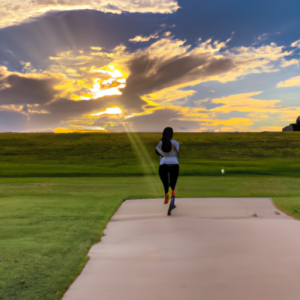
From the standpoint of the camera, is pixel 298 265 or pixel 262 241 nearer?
pixel 298 265

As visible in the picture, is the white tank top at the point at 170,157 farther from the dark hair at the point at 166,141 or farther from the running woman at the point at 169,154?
the dark hair at the point at 166,141

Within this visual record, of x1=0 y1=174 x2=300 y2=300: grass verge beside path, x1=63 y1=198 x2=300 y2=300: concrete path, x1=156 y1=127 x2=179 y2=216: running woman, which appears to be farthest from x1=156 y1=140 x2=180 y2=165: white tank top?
x1=0 y1=174 x2=300 y2=300: grass verge beside path

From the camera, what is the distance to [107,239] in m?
6.45

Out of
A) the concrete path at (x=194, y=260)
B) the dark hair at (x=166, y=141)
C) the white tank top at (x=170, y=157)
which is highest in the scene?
the dark hair at (x=166, y=141)

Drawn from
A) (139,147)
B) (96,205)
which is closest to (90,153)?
(139,147)

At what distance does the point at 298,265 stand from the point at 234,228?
2.44m

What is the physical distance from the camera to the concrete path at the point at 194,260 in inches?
154

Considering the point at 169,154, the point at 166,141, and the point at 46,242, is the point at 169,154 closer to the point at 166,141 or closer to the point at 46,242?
the point at 166,141

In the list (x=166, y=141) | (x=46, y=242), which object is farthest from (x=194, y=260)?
(x=166, y=141)

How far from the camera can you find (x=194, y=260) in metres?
5.02

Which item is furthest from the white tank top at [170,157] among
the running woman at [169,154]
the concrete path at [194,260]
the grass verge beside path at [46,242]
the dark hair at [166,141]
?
Answer: the grass verge beside path at [46,242]

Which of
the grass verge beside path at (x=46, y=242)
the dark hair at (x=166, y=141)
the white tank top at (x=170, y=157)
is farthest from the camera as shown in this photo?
the white tank top at (x=170, y=157)

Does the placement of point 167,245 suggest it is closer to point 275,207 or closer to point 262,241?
point 262,241

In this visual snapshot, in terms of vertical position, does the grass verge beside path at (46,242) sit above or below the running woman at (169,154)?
below
